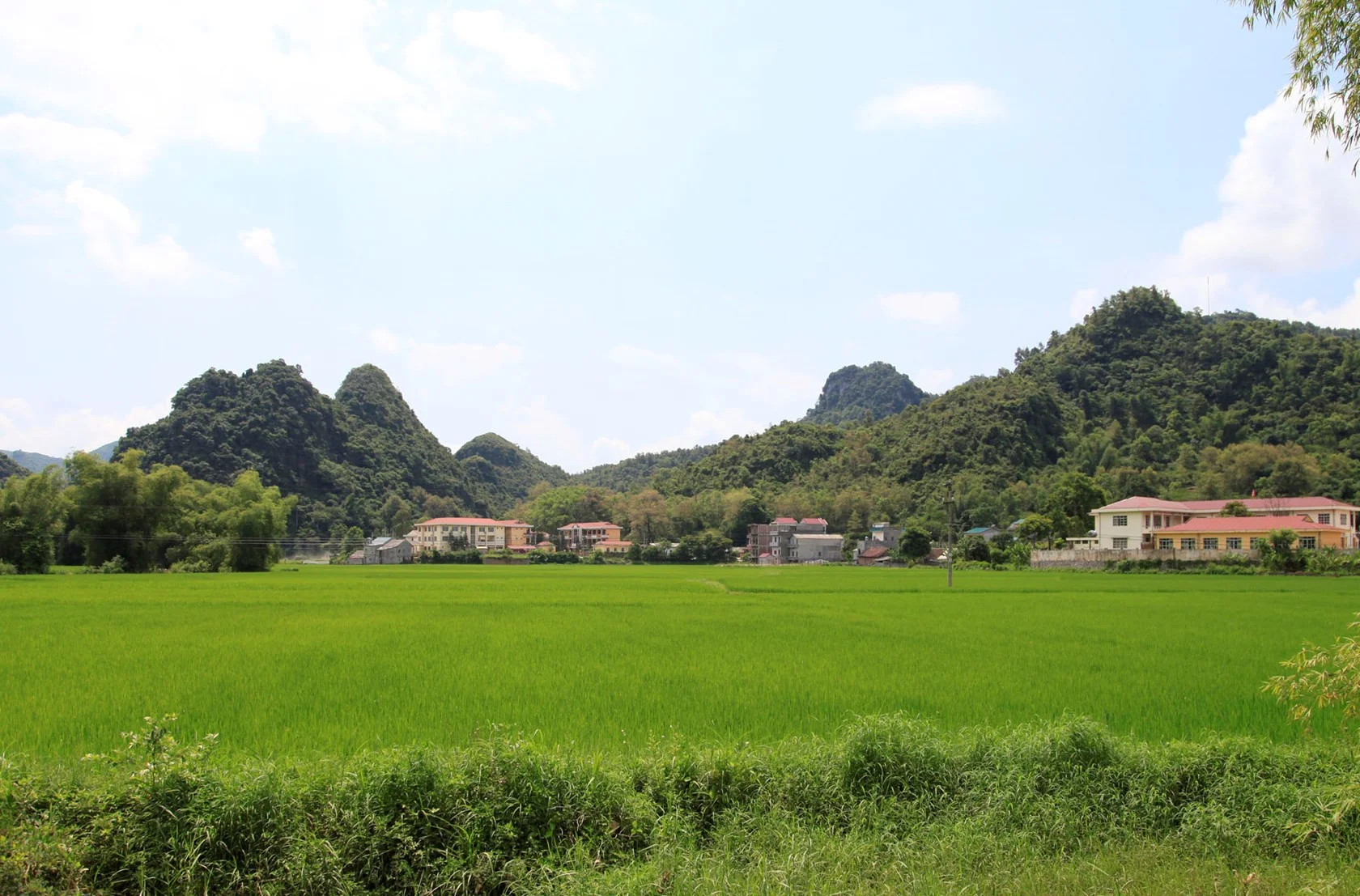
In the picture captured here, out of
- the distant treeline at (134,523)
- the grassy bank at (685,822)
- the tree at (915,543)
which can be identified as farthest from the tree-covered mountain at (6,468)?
the grassy bank at (685,822)

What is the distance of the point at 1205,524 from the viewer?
42688 millimetres

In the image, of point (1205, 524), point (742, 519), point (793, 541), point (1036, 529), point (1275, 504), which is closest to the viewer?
point (1205, 524)

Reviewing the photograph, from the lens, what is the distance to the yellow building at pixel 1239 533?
3953 centimetres

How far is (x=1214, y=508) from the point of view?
157 ft

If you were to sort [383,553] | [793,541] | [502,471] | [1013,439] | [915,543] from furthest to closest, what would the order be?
[502,471] < [793,541] < [383,553] < [1013,439] < [915,543]

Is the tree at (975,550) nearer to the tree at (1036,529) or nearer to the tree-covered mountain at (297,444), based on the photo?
the tree at (1036,529)

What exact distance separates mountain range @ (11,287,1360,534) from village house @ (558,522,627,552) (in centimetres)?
819

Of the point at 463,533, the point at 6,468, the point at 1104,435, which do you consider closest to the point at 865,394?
the point at 1104,435

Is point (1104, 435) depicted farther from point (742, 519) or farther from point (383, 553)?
point (383, 553)

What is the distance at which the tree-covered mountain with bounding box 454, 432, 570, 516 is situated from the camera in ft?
428

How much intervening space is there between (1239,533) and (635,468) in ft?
373

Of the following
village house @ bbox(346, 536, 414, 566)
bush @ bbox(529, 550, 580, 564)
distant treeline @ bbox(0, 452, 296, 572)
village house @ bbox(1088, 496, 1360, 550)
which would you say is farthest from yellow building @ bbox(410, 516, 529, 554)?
village house @ bbox(1088, 496, 1360, 550)

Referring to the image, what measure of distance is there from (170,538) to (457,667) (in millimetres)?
41912

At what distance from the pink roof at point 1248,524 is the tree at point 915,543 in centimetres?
1573
